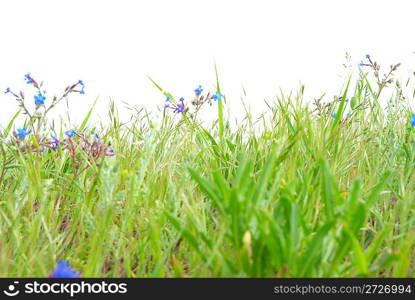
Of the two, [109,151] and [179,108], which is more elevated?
[179,108]

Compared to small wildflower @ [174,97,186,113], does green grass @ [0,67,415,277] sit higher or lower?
lower

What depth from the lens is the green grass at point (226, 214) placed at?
1.44m

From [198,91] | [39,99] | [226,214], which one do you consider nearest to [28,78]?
[39,99]

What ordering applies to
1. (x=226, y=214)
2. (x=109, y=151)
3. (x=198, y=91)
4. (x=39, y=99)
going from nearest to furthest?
(x=226, y=214)
(x=109, y=151)
(x=39, y=99)
(x=198, y=91)

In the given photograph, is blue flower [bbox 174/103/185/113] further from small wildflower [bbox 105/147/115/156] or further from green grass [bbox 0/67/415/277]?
small wildflower [bbox 105/147/115/156]

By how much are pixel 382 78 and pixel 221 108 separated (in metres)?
1.03

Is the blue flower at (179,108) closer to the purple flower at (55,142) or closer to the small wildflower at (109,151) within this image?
the purple flower at (55,142)

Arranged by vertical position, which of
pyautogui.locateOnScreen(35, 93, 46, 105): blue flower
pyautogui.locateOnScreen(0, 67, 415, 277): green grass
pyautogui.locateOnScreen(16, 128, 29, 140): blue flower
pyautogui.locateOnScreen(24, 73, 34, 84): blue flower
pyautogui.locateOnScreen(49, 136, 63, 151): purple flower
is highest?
pyautogui.locateOnScreen(24, 73, 34, 84): blue flower

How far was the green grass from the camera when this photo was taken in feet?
4.71

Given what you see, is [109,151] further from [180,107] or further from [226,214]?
[180,107]

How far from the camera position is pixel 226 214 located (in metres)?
1.48

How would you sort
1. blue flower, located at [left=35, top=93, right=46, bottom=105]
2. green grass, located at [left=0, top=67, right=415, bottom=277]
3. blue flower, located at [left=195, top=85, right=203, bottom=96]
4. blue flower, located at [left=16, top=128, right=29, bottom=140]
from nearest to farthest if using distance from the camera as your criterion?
green grass, located at [left=0, top=67, right=415, bottom=277] → blue flower, located at [left=16, top=128, right=29, bottom=140] → blue flower, located at [left=35, top=93, right=46, bottom=105] → blue flower, located at [left=195, top=85, right=203, bottom=96]

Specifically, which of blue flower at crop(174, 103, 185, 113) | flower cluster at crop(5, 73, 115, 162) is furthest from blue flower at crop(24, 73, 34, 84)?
blue flower at crop(174, 103, 185, 113)

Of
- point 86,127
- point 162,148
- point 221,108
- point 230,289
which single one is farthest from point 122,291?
point 86,127
